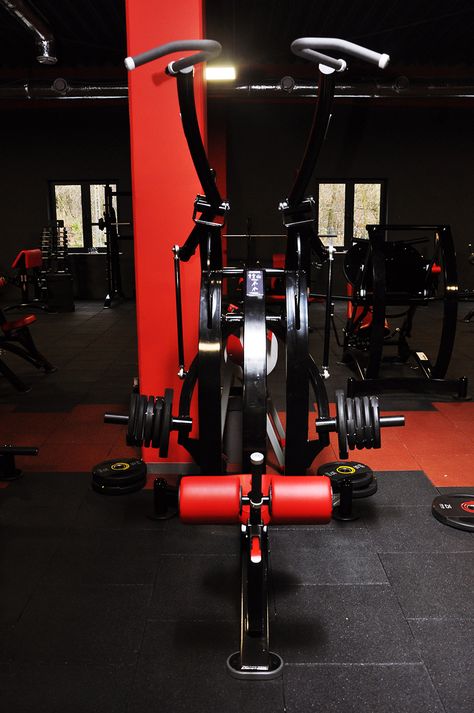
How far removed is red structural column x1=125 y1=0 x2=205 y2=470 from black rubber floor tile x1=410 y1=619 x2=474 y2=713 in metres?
1.51

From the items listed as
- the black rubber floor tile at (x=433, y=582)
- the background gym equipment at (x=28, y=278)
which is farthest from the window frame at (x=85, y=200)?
the black rubber floor tile at (x=433, y=582)

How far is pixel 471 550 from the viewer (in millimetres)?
2428

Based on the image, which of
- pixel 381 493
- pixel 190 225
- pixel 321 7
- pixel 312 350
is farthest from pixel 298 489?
Result: pixel 321 7

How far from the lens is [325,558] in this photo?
2.39 metres

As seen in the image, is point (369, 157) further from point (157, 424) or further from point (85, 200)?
point (157, 424)

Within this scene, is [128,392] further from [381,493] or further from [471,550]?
[471,550]

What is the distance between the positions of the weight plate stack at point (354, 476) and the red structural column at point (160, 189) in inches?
28.2

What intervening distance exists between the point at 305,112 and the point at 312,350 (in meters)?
4.79

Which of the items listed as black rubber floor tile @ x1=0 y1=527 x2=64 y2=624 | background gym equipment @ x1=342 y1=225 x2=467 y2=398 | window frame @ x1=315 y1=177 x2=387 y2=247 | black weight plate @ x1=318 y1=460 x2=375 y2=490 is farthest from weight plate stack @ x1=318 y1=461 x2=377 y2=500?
window frame @ x1=315 y1=177 x2=387 y2=247

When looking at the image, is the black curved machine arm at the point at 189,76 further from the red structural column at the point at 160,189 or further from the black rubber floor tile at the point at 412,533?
the black rubber floor tile at the point at 412,533

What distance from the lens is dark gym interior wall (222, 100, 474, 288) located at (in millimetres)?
9469

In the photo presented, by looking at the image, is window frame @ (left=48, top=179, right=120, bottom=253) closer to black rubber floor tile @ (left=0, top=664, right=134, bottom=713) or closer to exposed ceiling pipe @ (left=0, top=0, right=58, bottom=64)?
exposed ceiling pipe @ (left=0, top=0, right=58, bottom=64)

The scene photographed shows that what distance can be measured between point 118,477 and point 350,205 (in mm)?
7710

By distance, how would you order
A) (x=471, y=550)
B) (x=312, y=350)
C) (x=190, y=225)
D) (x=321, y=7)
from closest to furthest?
(x=471, y=550) < (x=190, y=225) < (x=312, y=350) < (x=321, y=7)
